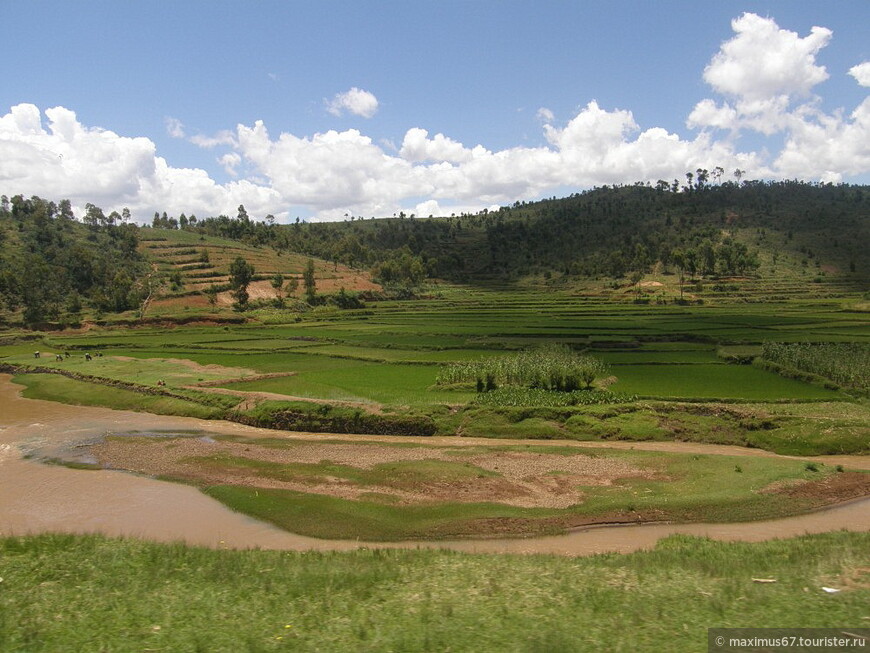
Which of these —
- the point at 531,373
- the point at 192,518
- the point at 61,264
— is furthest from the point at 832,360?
the point at 61,264

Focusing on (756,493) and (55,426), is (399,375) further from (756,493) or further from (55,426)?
(756,493)

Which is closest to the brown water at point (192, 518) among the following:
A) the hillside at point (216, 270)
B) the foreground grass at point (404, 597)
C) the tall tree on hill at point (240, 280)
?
the foreground grass at point (404, 597)

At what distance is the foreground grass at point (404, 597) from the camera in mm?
11008

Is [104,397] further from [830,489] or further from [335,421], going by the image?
[830,489]

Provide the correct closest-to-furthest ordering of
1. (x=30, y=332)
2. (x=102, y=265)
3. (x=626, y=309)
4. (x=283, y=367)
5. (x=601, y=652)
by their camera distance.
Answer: (x=601, y=652)
(x=283, y=367)
(x=30, y=332)
(x=626, y=309)
(x=102, y=265)

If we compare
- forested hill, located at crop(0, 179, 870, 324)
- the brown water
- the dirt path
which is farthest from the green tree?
the brown water

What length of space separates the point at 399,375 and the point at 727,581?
3736cm

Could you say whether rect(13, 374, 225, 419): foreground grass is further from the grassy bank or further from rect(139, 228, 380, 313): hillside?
rect(139, 228, 380, 313): hillside

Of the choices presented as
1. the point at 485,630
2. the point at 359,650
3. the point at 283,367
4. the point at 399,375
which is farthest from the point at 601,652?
the point at 283,367

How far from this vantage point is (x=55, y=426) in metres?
39.8

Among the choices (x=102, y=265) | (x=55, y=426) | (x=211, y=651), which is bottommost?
(x=55, y=426)

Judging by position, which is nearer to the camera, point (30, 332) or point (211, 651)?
point (211, 651)

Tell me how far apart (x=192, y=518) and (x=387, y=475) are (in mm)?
8762

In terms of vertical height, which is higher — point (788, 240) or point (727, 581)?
point (788, 240)
